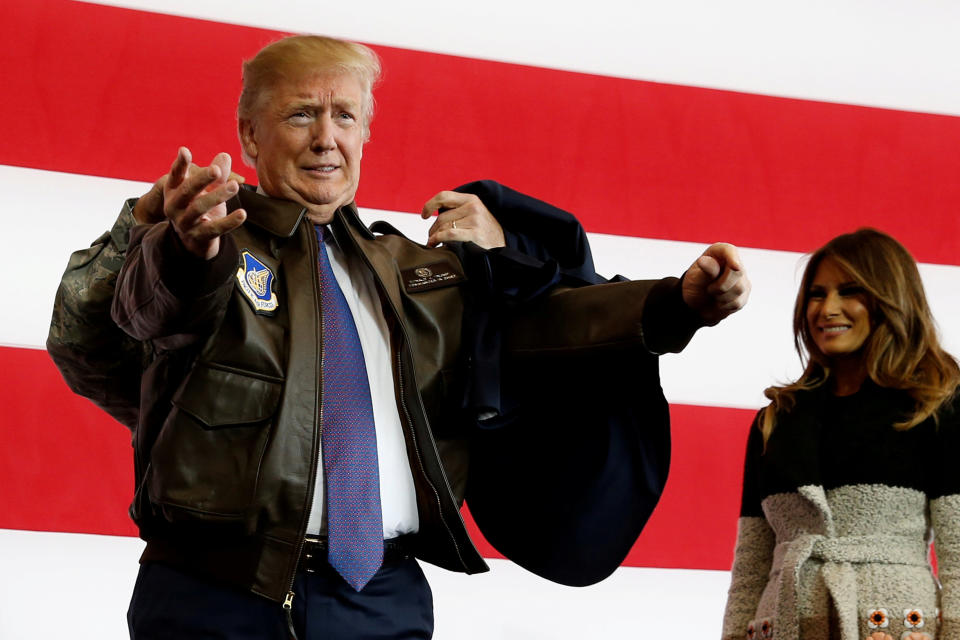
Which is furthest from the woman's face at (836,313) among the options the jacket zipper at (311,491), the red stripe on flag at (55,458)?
the red stripe on flag at (55,458)

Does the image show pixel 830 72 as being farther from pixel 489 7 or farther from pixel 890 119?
pixel 489 7

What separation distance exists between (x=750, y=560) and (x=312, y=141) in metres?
0.85

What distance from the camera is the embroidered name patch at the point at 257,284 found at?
1117 millimetres

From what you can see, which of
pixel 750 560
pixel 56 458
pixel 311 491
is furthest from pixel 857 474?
pixel 56 458

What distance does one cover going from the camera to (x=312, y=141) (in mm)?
1271

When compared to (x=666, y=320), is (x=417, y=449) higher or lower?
lower

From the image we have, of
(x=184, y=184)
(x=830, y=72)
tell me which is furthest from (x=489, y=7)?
(x=184, y=184)

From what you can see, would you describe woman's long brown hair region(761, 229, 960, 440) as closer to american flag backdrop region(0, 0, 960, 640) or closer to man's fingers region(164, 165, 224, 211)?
american flag backdrop region(0, 0, 960, 640)

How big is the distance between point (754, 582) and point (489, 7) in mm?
1224

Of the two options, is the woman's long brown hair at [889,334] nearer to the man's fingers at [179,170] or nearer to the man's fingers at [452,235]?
the man's fingers at [452,235]

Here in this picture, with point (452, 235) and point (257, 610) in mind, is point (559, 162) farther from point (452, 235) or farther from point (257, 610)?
point (257, 610)

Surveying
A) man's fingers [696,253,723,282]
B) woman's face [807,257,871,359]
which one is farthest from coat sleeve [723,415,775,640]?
man's fingers [696,253,723,282]

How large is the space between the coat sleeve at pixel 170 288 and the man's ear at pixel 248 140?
0.31 m

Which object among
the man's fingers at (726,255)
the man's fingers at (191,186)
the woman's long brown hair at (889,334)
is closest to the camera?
the man's fingers at (191,186)
